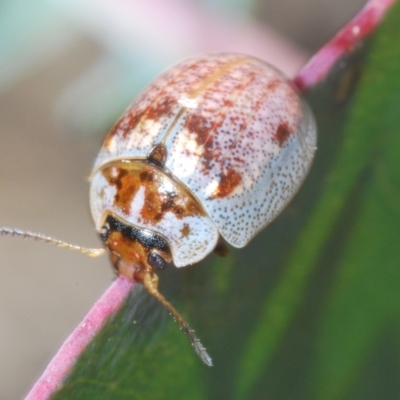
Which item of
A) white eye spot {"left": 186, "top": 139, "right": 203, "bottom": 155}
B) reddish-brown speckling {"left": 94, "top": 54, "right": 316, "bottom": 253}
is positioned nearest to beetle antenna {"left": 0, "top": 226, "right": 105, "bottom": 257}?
reddish-brown speckling {"left": 94, "top": 54, "right": 316, "bottom": 253}

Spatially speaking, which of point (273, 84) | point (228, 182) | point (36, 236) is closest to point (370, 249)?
point (228, 182)

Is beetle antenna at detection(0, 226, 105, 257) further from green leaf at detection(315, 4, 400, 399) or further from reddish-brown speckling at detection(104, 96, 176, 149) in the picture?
green leaf at detection(315, 4, 400, 399)

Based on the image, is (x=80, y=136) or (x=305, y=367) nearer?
(x=305, y=367)

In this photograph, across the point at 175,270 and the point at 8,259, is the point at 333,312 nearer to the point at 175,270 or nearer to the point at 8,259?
the point at 175,270

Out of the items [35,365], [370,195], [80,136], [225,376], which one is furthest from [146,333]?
[80,136]

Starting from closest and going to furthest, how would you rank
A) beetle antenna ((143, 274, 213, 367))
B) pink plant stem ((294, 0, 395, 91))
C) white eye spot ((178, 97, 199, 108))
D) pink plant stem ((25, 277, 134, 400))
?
pink plant stem ((25, 277, 134, 400)) < beetle antenna ((143, 274, 213, 367)) < pink plant stem ((294, 0, 395, 91)) < white eye spot ((178, 97, 199, 108))

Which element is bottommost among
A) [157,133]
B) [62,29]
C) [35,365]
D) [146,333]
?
[35,365]
